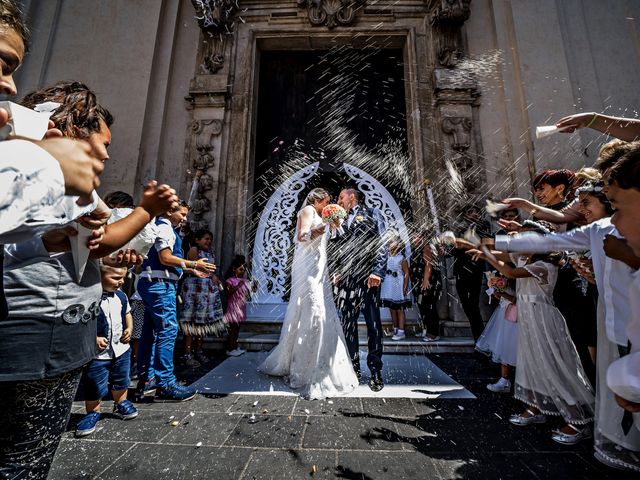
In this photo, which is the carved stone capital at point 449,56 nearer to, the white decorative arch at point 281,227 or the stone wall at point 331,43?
the stone wall at point 331,43

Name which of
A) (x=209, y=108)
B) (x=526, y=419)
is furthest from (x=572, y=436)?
(x=209, y=108)

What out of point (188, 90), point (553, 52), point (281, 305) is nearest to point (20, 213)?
point (281, 305)

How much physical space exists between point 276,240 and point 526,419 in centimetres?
517

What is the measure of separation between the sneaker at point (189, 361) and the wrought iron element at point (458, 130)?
6004mm

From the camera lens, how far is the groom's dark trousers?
3.43m

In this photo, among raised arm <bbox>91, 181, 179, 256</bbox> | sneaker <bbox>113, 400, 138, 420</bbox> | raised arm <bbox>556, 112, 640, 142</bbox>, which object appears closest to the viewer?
raised arm <bbox>91, 181, 179, 256</bbox>

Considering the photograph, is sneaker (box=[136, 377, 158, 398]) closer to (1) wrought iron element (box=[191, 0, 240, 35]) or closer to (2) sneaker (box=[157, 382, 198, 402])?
(2) sneaker (box=[157, 382, 198, 402])

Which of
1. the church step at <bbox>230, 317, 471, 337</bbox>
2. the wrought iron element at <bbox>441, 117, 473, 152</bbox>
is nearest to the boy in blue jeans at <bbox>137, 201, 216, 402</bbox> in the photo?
the church step at <bbox>230, 317, 471, 337</bbox>

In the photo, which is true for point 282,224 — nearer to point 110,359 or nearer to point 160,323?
point 160,323

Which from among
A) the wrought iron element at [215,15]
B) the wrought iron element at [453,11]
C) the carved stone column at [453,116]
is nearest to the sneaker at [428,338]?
the carved stone column at [453,116]

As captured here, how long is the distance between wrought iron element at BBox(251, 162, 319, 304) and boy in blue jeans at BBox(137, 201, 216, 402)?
327 cm

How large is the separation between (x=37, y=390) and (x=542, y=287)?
333cm

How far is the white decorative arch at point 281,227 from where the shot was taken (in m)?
6.45

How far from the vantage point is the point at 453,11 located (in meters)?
6.27
